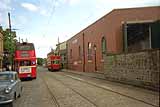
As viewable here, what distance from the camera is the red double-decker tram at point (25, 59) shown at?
116 ft

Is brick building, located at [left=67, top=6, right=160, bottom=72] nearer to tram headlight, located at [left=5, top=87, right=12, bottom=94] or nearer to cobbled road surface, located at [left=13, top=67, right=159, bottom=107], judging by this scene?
cobbled road surface, located at [left=13, top=67, right=159, bottom=107]

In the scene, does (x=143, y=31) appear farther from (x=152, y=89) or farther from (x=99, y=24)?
(x=152, y=89)

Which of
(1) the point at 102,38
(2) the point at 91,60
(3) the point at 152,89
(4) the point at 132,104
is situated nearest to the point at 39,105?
(4) the point at 132,104

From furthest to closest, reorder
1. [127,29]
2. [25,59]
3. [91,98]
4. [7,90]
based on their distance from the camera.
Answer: [127,29] < [25,59] < [91,98] < [7,90]

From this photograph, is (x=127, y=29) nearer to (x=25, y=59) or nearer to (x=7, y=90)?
(x=25, y=59)

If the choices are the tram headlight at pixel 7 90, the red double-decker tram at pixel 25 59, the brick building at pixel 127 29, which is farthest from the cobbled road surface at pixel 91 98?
the brick building at pixel 127 29

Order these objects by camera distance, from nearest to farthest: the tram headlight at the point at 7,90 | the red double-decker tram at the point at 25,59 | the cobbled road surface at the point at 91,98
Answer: the tram headlight at the point at 7,90 < the cobbled road surface at the point at 91,98 < the red double-decker tram at the point at 25,59

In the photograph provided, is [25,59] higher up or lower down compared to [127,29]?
lower down

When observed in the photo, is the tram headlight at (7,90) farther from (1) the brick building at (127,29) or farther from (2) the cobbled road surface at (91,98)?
(1) the brick building at (127,29)

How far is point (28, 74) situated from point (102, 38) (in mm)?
12930

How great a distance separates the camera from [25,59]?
3538 cm

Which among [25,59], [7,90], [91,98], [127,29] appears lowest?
[91,98]

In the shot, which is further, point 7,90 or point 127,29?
point 127,29

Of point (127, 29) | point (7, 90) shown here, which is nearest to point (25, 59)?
Result: point (127, 29)
